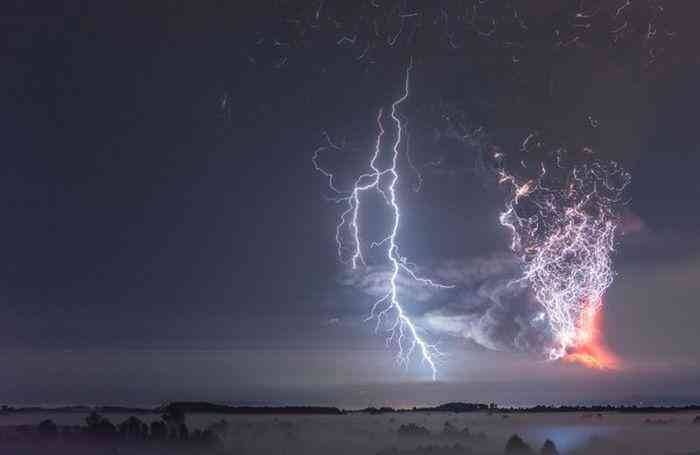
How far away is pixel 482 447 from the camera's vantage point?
3269cm

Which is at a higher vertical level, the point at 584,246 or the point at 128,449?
the point at 584,246

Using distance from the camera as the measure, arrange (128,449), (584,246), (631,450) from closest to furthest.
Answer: (584,246)
(631,450)
(128,449)

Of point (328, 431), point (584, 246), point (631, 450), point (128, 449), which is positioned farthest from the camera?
point (328, 431)

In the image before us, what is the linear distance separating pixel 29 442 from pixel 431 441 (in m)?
13.4

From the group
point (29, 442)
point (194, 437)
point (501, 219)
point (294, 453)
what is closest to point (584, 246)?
point (501, 219)

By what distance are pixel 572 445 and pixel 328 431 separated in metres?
8.34

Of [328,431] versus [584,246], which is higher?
[584,246]

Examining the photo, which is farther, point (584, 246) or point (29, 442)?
point (29, 442)

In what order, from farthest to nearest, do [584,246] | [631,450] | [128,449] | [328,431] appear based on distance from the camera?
[328,431] → [128,449] → [631,450] → [584,246]

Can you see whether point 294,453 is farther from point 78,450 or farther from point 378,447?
point 78,450

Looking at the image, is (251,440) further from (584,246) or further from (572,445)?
(584,246)

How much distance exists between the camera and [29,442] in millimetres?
36750

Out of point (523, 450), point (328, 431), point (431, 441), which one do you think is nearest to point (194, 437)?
point (328, 431)

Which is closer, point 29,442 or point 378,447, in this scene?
point 378,447
